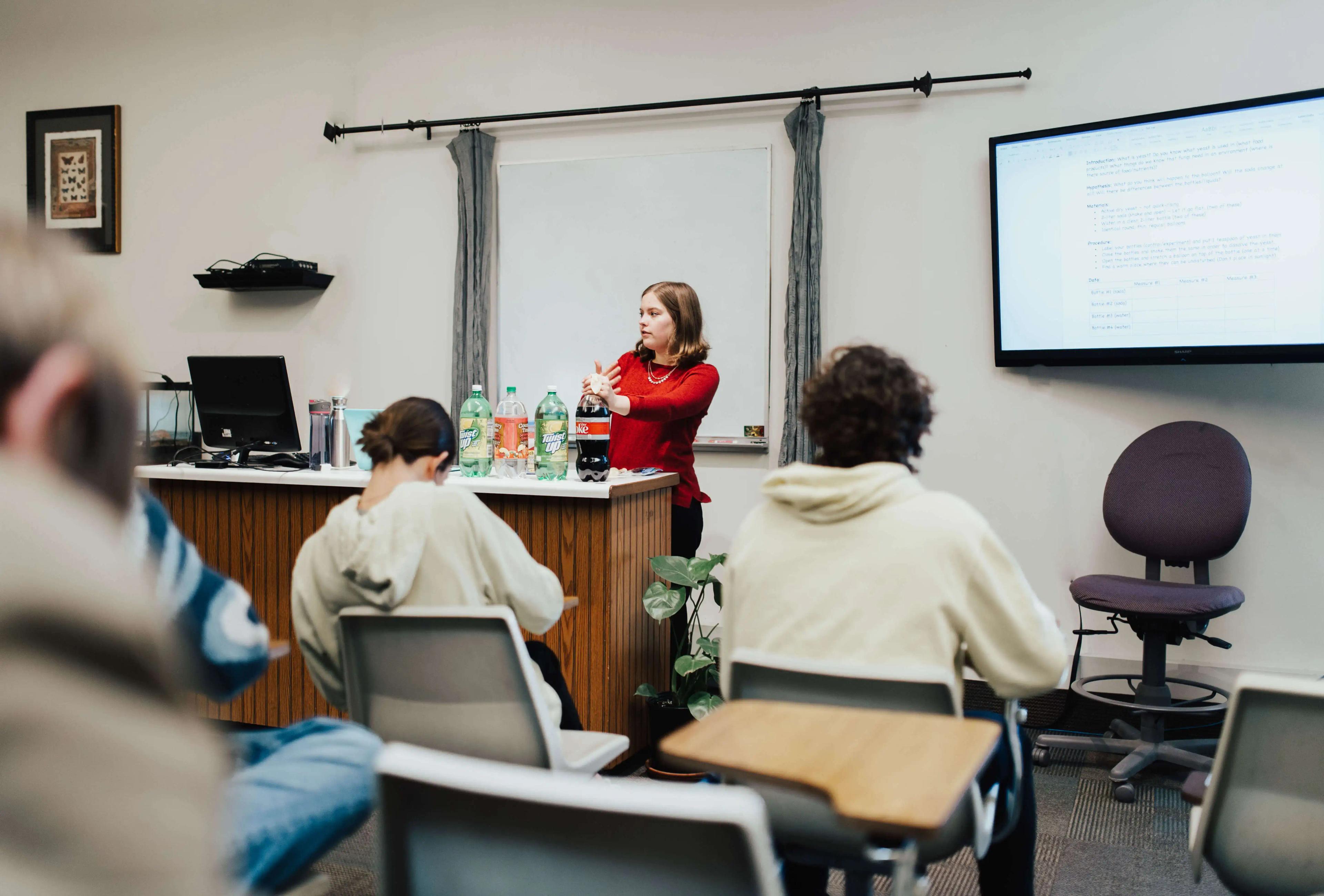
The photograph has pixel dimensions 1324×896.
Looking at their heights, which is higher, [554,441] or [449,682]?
[554,441]

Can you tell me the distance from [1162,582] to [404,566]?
9.11ft

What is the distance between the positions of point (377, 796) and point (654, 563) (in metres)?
2.01

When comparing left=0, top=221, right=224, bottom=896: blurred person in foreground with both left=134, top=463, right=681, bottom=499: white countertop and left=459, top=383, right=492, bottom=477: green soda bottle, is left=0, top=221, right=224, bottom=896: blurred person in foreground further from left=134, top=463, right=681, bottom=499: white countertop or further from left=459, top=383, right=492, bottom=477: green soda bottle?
left=459, top=383, right=492, bottom=477: green soda bottle

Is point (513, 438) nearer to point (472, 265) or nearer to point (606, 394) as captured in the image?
point (606, 394)

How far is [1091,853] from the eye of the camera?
252 cm

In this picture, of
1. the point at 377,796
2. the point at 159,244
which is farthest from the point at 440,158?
the point at 377,796

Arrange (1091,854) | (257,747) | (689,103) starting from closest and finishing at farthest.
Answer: (257,747), (1091,854), (689,103)

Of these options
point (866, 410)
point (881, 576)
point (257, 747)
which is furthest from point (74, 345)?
point (866, 410)

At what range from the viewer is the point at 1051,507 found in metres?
4.13

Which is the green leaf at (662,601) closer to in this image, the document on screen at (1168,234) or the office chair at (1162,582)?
the office chair at (1162,582)

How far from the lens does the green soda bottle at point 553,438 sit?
9.89ft

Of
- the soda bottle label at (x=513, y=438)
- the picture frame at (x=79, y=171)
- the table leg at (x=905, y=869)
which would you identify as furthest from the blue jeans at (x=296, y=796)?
the picture frame at (x=79, y=171)

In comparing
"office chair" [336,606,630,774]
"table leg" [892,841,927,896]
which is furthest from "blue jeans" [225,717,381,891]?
"table leg" [892,841,927,896]

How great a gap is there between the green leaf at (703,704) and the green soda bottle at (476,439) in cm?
95
